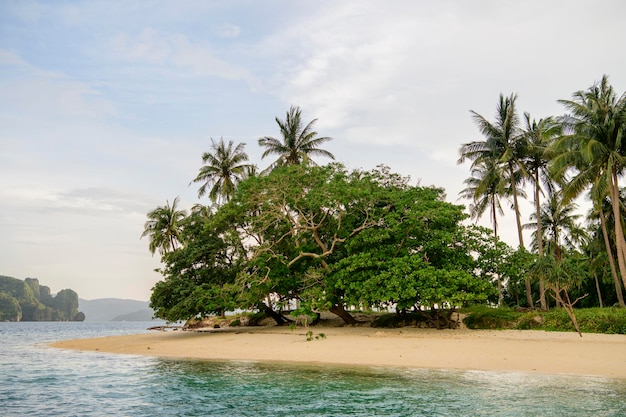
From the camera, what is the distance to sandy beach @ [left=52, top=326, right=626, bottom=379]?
16.2 m

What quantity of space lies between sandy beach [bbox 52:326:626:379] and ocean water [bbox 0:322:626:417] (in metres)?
1.82

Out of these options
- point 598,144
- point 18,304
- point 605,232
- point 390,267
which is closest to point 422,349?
point 390,267

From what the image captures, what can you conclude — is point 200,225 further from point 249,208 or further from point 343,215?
point 343,215

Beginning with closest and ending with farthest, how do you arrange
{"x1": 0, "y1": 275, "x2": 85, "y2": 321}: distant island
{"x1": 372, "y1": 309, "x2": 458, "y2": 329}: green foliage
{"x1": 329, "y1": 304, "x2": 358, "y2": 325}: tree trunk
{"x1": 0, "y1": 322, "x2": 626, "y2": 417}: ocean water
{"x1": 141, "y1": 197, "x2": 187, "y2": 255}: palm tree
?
{"x1": 0, "y1": 322, "x2": 626, "y2": 417}: ocean water → {"x1": 372, "y1": 309, "x2": 458, "y2": 329}: green foliage → {"x1": 329, "y1": 304, "x2": 358, "y2": 325}: tree trunk → {"x1": 141, "y1": 197, "x2": 187, "y2": 255}: palm tree → {"x1": 0, "y1": 275, "x2": 85, "y2": 321}: distant island

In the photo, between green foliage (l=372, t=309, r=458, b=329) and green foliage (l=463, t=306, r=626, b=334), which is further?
green foliage (l=372, t=309, r=458, b=329)

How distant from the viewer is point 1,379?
1514 centimetres

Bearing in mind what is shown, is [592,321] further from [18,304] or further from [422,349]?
[18,304]

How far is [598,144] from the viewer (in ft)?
85.9

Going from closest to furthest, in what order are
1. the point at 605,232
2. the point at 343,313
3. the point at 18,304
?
the point at 343,313 < the point at 605,232 < the point at 18,304

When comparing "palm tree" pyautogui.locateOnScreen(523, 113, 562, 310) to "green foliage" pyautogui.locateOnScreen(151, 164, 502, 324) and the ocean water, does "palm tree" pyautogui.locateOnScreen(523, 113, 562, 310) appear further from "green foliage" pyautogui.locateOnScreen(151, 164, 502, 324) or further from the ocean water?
the ocean water

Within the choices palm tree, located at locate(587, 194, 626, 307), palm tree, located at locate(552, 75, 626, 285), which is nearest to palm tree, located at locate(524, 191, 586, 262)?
palm tree, located at locate(587, 194, 626, 307)

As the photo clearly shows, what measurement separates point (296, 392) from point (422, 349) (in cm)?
918

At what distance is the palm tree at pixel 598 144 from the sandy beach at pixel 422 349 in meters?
9.79

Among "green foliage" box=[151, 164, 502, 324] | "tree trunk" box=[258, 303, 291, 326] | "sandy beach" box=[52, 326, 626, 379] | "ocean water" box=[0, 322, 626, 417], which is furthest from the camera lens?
"tree trunk" box=[258, 303, 291, 326]
